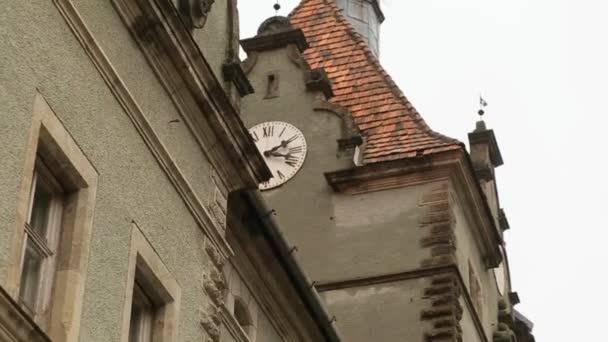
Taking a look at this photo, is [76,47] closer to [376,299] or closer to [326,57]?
[376,299]

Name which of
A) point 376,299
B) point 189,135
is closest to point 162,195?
point 189,135

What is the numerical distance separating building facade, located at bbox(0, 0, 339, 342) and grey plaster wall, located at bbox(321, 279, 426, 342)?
886cm

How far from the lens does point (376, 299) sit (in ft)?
81.3

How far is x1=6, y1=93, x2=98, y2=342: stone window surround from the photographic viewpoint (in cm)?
1063

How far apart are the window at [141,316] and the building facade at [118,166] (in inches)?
0.4

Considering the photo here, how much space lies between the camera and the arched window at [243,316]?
17.5 meters

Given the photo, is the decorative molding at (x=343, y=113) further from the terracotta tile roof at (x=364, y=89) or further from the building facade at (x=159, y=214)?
→ the building facade at (x=159, y=214)

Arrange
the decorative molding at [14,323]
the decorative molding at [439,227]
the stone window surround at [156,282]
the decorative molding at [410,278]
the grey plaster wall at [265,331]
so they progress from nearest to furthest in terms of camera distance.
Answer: the decorative molding at [14,323], the stone window surround at [156,282], the grey plaster wall at [265,331], the decorative molding at [410,278], the decorative molding at [439,227]

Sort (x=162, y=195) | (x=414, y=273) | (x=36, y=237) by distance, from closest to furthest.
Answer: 1. (x=36, y=237)
2. (x=162, y=195)
3. (x=414, y=273)

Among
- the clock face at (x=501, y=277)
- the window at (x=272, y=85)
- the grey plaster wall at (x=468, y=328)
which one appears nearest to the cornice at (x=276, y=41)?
the window at (x=272, y=85)

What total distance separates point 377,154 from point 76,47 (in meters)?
14.4

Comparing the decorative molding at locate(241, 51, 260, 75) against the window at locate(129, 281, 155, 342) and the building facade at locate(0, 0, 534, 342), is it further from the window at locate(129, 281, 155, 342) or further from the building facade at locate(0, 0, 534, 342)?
the window at locate(129, 281, 155, 342)

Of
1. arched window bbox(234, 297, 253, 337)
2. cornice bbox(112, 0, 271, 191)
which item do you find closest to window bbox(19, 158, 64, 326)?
cornice bbox(112, 0, 271, 191)

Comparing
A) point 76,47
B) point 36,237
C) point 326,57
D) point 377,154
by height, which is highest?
point 326,57
